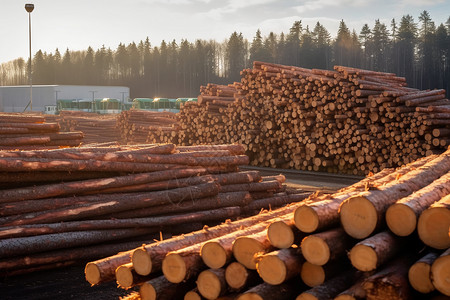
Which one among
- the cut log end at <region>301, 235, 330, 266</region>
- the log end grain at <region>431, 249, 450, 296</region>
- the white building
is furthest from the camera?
the white building

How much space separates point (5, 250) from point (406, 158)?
9.44 m

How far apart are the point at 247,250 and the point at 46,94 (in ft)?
170

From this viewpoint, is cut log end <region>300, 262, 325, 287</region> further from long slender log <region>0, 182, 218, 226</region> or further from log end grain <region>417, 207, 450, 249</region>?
long slender log <region>0, 182, 218, 226</region>

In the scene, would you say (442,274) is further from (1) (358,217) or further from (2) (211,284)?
(2) (211,284)

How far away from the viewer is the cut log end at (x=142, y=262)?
3.80 meters

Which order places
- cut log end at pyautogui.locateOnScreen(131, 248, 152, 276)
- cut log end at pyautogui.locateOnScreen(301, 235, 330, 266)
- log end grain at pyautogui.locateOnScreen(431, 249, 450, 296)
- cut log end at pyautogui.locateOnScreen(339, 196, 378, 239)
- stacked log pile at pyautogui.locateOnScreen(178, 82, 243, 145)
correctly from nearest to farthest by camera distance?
log end grain at pyautogui.locateOnScreen(431, 249, 450, 296) → cut log end at pyautogui.locateOnScreen(301, 235, 330, 266) → cut log end at pyautogui.locateOnScreen(339, 196, 378, 239) → cut log end at pyautogui.locateOnScreen(131, 248, 152, 276) → stacked log pile at pyautogui.locateOnScreen(178, 82, 243, 145)

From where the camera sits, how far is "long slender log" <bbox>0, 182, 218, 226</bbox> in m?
5.59

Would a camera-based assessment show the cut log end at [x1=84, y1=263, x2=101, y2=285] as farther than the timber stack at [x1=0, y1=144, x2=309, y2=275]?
No

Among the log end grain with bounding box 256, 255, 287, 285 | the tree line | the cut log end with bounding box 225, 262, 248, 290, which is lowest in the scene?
the cut log end with bounding box 225, 262, 248, 290

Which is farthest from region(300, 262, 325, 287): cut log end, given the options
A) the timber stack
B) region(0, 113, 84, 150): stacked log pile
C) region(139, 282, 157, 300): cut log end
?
region(0, 113, 84, 150): stacked log pile

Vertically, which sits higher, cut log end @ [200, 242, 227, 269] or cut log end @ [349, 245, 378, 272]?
cut log end @ [349, 245, 378, 272]

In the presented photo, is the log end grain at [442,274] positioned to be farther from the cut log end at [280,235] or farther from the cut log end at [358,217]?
the cut log end at [280,235]

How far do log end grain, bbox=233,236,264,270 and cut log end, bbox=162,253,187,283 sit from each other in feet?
1.35

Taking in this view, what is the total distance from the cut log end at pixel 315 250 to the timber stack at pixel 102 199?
314cm
